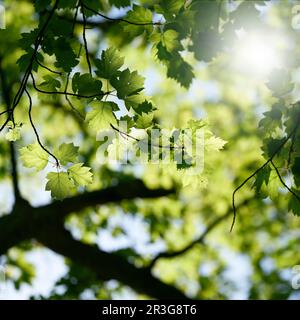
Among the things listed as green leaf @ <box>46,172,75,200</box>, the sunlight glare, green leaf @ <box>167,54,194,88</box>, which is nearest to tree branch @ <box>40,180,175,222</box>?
green leaf @ <box>167,54,194,88</box>

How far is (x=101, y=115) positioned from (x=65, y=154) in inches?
10.7

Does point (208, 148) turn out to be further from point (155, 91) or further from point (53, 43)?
point (155, 91)

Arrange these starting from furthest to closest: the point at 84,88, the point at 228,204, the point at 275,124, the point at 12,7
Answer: the point at 228,204, the point at 12,7, the point at 275,124, the point at 84,88

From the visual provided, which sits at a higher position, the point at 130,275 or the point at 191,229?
the point at 191,229

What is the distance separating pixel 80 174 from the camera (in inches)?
74.3

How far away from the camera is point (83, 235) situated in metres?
8.79

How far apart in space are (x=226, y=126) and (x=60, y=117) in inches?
145

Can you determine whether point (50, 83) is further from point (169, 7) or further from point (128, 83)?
point (169, 7)

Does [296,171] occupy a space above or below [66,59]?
below

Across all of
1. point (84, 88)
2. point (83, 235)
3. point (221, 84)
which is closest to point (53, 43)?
point (84, 88)

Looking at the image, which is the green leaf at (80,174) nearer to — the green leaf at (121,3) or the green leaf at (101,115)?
the green leaf at (101,115)

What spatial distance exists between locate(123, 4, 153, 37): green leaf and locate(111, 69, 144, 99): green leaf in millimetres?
478

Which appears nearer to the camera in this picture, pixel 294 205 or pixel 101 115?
pixel 101 115

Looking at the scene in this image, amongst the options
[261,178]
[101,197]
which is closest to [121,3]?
[261,178]
